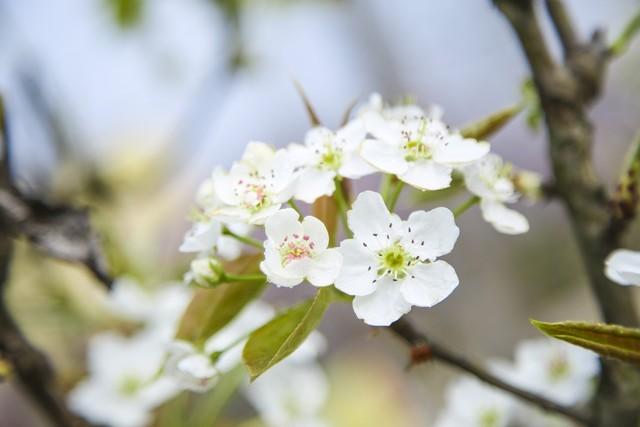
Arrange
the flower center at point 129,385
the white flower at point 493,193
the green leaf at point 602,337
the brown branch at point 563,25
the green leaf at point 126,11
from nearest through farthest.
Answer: the green leaf at point 602,337 < the white flower at point 493,193 < the brown branch at point 563,25 < the flower center at point 129,385 < the green leaf at point 126,11

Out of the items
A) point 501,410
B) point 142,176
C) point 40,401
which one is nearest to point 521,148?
point 142,176

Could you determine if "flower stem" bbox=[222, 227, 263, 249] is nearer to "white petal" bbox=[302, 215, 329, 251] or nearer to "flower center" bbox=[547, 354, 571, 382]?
"white petal" bbox=[302, 215, 329, 251]

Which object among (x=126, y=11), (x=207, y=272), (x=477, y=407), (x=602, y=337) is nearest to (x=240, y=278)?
(x=207, y=272)

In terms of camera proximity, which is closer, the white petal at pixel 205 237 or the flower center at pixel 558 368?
the white petal at pixel 205 237

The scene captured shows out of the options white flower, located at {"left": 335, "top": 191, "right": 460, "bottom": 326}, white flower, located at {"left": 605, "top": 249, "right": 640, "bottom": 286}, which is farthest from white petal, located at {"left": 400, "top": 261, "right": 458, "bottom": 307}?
white flower, located at {"left": 605, "top": 249, "right": 640, "bottom": 286}

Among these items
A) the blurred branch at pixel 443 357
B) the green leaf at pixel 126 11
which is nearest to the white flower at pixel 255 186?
the blurred branch at pixel 443 357

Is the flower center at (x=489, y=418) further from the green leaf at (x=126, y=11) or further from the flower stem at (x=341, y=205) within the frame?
the green leaf at (x=126, y=11)
